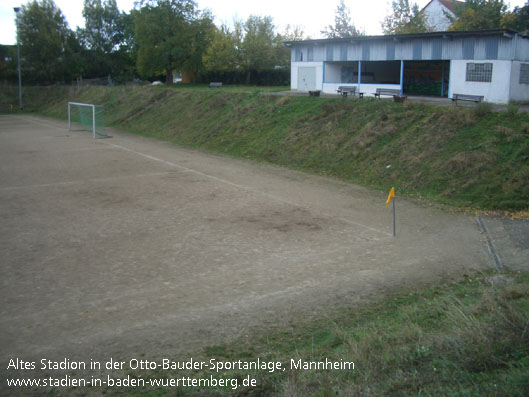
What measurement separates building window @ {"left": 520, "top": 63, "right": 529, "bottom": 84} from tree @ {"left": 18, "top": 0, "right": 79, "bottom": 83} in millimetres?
52661

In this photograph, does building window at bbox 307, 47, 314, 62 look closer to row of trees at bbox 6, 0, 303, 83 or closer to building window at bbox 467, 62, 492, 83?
building window at bbox 467, 62, 492, 83

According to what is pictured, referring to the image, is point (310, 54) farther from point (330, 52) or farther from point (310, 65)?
point (330, 52)

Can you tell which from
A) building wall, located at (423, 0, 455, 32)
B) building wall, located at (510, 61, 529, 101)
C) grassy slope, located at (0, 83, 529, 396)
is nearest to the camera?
grassy slope, located at (0, 83, 529, 396)

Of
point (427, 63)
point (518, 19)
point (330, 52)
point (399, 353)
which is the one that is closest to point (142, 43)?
point (330, 52)

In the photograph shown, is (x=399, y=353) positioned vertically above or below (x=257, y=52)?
below

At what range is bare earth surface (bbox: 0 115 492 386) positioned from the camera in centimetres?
718

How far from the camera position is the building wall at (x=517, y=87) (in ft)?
84.7

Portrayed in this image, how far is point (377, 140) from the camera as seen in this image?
20.0m

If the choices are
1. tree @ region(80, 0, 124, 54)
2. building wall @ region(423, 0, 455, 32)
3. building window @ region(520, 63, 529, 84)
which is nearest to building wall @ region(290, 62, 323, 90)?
building window @ region(520, 63, 529, 84)

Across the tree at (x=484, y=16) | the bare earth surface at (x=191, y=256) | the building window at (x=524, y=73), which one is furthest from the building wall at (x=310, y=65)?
the bare earth surface at (x=191, y=256)

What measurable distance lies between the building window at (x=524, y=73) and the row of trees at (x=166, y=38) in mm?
19960

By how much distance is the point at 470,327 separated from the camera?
5.39 m

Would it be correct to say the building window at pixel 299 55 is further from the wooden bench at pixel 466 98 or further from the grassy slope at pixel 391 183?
the wooden bench at pixel 466 98

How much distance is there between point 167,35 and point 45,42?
17.8 meters
